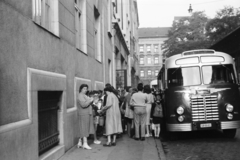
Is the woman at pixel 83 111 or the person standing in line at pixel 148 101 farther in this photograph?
the person standing in line at pixel 148 101

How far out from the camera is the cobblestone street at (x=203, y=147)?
24.4 ft

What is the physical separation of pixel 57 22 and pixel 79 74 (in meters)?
2.33

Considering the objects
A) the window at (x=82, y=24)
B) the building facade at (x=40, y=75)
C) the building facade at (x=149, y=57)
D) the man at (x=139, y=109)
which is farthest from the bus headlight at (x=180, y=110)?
the building facade at (x=149, y=57)

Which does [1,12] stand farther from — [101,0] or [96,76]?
[101,0]

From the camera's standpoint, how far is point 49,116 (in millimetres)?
7195

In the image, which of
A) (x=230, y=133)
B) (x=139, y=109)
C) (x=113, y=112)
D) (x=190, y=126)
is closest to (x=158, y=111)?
(x=139, y=109)

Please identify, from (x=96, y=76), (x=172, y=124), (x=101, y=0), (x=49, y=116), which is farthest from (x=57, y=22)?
(x=101, y=0)

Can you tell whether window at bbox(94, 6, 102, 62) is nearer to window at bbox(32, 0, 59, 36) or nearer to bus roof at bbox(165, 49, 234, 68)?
bus roof at bbox(165, 49, 234, 68)

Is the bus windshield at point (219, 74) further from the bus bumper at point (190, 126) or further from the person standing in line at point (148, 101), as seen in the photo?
the person standing in line at point (148, 101)

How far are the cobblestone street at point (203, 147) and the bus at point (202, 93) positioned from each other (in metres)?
0.47

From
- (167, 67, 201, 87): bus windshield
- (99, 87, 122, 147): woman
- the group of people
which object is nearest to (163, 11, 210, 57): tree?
the group of people

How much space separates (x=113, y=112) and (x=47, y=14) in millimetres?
3397

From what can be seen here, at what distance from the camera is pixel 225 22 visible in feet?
116

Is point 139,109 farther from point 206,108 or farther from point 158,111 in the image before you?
point 206,108
